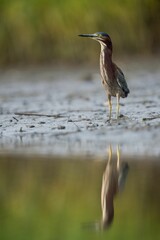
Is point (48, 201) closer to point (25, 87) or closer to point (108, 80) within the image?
point (108, 80)

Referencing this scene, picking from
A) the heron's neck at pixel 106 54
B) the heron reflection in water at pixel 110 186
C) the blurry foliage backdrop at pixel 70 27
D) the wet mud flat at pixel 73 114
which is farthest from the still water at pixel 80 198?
the blurry foliage backdrop at pixel 70 27

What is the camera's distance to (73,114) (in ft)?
33.7

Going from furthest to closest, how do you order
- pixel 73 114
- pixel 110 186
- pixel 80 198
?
pixel 73 114 < pixel 110 186 < pixel 80 198

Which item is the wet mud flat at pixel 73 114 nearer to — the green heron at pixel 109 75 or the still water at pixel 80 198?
the green heron at pixel 109 75

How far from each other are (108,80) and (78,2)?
6.07 metres

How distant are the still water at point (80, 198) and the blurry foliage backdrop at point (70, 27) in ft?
26.2

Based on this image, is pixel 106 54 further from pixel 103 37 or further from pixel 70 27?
pixel 70 27

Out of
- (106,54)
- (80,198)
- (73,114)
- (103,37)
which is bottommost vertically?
(80,198)

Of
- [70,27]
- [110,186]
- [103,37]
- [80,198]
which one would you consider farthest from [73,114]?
[70,27]

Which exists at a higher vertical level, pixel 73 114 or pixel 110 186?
pixel 73 114

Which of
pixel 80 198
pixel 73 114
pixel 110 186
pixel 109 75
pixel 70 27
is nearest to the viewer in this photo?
pixel 80 198

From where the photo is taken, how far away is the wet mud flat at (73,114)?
7.89 meters

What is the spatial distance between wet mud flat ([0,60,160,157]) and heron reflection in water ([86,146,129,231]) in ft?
1.37

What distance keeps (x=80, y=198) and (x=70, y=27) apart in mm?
9782
